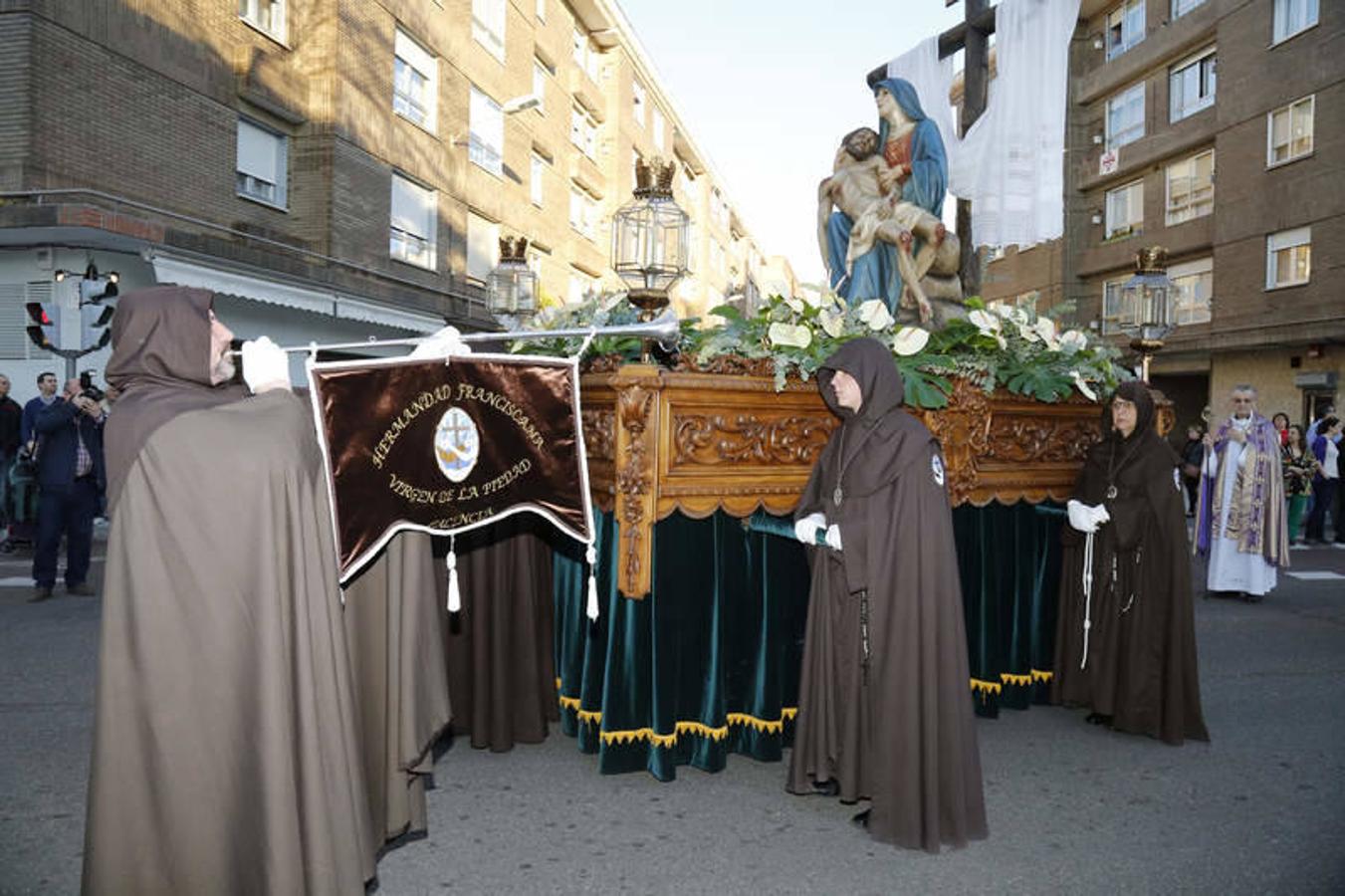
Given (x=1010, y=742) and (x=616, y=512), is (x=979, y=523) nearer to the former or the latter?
(x=1010, y=742)

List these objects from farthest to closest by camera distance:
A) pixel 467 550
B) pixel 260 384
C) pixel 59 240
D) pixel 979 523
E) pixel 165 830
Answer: pixel 59 240 → pixel 979 523 → pixel 467 550 → pixel 260 384 → pixel 165 830

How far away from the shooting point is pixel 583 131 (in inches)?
1266

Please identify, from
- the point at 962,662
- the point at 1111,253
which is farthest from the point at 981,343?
the point at 1111,253

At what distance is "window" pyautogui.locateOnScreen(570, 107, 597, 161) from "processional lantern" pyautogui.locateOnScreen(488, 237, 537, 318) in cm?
2361

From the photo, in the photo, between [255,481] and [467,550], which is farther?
[467,550]

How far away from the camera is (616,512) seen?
14.6 feet

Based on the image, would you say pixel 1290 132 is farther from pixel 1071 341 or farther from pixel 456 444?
pixel 456 444

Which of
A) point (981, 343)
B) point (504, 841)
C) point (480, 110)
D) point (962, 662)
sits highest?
point (480, 110)

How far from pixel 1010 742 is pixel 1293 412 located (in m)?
22.0

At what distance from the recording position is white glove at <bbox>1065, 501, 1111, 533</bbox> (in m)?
5.36

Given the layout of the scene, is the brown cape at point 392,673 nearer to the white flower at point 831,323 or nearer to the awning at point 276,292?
the white flower at point 831,323

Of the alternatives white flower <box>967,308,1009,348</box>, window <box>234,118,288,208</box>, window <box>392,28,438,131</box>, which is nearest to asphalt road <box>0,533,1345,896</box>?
white flower <box>967,308,1009,348</box>

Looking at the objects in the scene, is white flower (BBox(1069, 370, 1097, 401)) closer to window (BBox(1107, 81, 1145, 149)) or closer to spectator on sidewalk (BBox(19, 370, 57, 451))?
spectator on sidewalk (BBox(19, 370, 57, 451))

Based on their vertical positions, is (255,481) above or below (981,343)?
below
